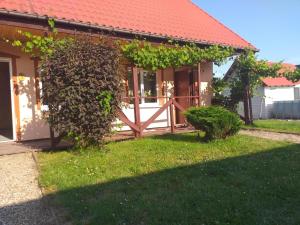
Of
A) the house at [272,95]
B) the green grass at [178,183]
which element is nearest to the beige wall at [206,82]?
the green grass at [178,183]

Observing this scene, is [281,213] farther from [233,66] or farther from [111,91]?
[233,66]

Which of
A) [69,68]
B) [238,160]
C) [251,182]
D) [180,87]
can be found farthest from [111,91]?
[180,87]

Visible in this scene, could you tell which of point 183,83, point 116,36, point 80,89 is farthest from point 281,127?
point 80,89

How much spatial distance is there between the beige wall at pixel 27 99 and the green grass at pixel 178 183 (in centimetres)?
274

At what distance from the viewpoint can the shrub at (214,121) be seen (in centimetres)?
923

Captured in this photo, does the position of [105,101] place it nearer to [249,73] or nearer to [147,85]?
[147,85]

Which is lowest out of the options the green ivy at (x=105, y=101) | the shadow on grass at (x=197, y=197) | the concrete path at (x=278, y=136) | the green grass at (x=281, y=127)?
the shadow on grass at (x=197, y=197)

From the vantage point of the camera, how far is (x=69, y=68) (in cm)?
806

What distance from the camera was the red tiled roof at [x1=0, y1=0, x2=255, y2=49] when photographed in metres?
10.1

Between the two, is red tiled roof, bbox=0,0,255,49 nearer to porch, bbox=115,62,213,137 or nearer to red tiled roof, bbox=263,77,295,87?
porch, bbox=115,62,213,137

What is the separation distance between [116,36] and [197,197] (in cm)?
696

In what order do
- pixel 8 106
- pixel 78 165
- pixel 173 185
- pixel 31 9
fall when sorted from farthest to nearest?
pixel 8 106 → pixel 31 9 → pixel 78 165 → pixel 173 185

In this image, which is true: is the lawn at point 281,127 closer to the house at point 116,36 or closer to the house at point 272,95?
the house at point 116,36

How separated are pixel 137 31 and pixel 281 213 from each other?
7.87 meters
